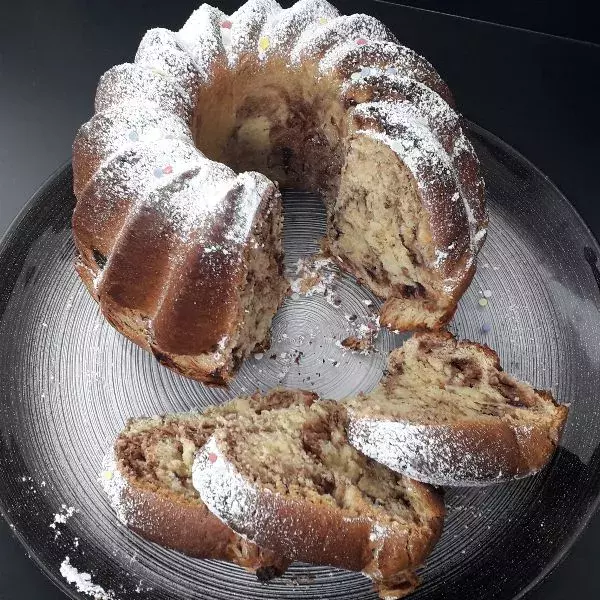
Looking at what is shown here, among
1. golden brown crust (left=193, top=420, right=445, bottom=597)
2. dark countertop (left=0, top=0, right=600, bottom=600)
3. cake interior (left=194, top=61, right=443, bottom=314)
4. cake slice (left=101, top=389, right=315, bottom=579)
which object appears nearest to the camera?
golden brown crust (left=193, top=420, right=445, bottom=597)

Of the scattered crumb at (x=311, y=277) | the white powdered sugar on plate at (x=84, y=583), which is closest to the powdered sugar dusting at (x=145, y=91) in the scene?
the scattered crumb at (x=311, y=277)

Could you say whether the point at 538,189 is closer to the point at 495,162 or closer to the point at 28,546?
the point at 495,162

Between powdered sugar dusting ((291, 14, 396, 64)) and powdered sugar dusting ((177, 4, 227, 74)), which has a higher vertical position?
powdered sugar dusting ((291, 14, 396, 64))

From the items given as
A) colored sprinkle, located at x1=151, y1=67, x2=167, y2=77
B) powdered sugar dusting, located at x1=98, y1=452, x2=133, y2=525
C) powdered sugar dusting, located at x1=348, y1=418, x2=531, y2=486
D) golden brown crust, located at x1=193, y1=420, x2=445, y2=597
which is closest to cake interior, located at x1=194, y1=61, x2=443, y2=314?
colored sprinkle, located at x1=151, y1=67, x2=167, y2=77

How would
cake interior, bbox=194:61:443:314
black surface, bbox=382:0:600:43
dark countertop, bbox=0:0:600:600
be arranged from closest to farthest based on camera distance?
cake interior, bbox=194:61:443:314
dark countertop, bbox=0:0:600:600
black surface, bbox=382:0:600:43

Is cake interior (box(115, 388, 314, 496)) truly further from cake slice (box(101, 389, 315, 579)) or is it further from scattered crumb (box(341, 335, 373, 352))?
scattered crumb (box(341, 335, 373, 352))

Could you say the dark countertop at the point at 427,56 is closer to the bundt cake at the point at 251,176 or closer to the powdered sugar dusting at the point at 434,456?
the bundt cake at the point at 251,176

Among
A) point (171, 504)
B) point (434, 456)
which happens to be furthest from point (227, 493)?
point (434, 456)

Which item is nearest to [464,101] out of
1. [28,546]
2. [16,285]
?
[16,285]
